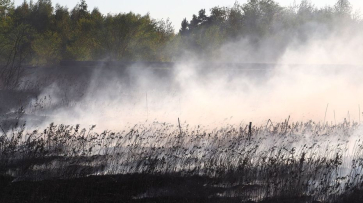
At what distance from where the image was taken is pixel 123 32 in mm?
67438

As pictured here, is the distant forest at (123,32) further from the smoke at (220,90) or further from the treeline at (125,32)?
Answer: the smoke at (220,90)

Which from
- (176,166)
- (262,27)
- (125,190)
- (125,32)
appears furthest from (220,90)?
(262,27)

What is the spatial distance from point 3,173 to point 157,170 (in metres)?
4.97

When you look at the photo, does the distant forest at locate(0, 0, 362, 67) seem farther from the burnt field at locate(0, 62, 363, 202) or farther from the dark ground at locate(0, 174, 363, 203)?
the dark ground at locate(0, 174, 363, 203)

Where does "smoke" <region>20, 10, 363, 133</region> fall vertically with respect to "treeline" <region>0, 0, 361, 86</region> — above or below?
below

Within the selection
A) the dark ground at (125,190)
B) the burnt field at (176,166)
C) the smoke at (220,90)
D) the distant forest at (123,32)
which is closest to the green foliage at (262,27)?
the distant forest at (123,32)

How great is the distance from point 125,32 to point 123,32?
23cm

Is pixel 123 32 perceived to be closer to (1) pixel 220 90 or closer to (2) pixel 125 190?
(1) pixel 220 90

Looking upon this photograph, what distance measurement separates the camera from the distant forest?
67.3 m

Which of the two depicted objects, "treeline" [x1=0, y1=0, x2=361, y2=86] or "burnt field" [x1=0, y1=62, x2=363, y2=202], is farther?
"treeline" [x1=0, y1=0, x2=361, y2=86]

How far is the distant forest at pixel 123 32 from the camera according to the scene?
67.3 metres

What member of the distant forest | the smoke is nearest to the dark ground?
the smoke

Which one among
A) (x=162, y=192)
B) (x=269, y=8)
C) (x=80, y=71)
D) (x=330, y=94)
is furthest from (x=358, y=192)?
(x=269, y=8)

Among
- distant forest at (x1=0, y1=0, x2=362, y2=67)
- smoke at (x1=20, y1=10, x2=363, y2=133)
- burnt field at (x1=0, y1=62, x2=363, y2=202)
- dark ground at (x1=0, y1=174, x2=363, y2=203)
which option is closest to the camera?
dark ground at (x1=0, y1=174, x2=363, y2=203)
